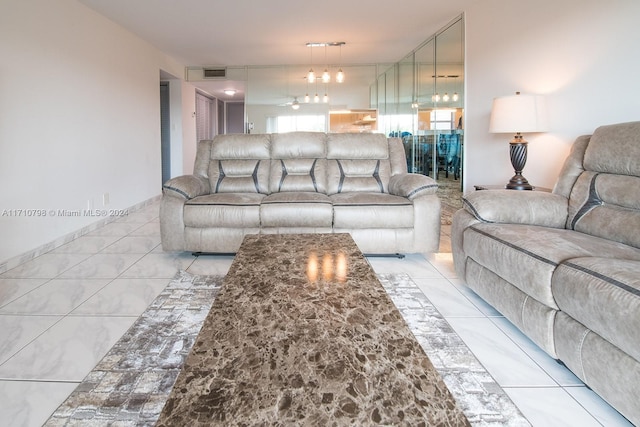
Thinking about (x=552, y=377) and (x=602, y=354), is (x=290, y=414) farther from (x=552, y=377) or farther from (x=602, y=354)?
(x=552, y=377)

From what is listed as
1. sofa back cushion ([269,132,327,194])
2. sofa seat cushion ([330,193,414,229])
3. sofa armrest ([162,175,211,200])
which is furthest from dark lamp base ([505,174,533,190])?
sofa armrest ([162,175,211,200])

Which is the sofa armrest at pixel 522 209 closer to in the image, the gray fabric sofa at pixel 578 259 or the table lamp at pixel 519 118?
the gray fabric sofa at pixel 578 259

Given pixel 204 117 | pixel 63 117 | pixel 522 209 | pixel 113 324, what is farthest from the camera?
pixel 204 117

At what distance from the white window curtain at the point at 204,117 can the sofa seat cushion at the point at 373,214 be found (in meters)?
6.48

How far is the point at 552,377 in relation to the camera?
1.49m

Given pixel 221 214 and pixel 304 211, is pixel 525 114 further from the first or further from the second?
pixel 221 214

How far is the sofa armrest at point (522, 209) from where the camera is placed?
2203 mm

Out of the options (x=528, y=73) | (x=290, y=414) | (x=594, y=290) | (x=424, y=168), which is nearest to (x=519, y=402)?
(x=594, y=290)

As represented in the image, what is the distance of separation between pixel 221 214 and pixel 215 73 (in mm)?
5407

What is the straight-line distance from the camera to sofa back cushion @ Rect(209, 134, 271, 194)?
353 cm

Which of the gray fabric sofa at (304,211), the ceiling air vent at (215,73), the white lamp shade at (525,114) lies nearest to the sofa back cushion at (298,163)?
the gray fabric sofa at (304,211)

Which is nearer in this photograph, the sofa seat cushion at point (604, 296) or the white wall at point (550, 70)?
the sofa seat cushion at point (604, 296)

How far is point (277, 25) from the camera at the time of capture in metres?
4.92

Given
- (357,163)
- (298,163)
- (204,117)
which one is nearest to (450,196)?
(357,163)
